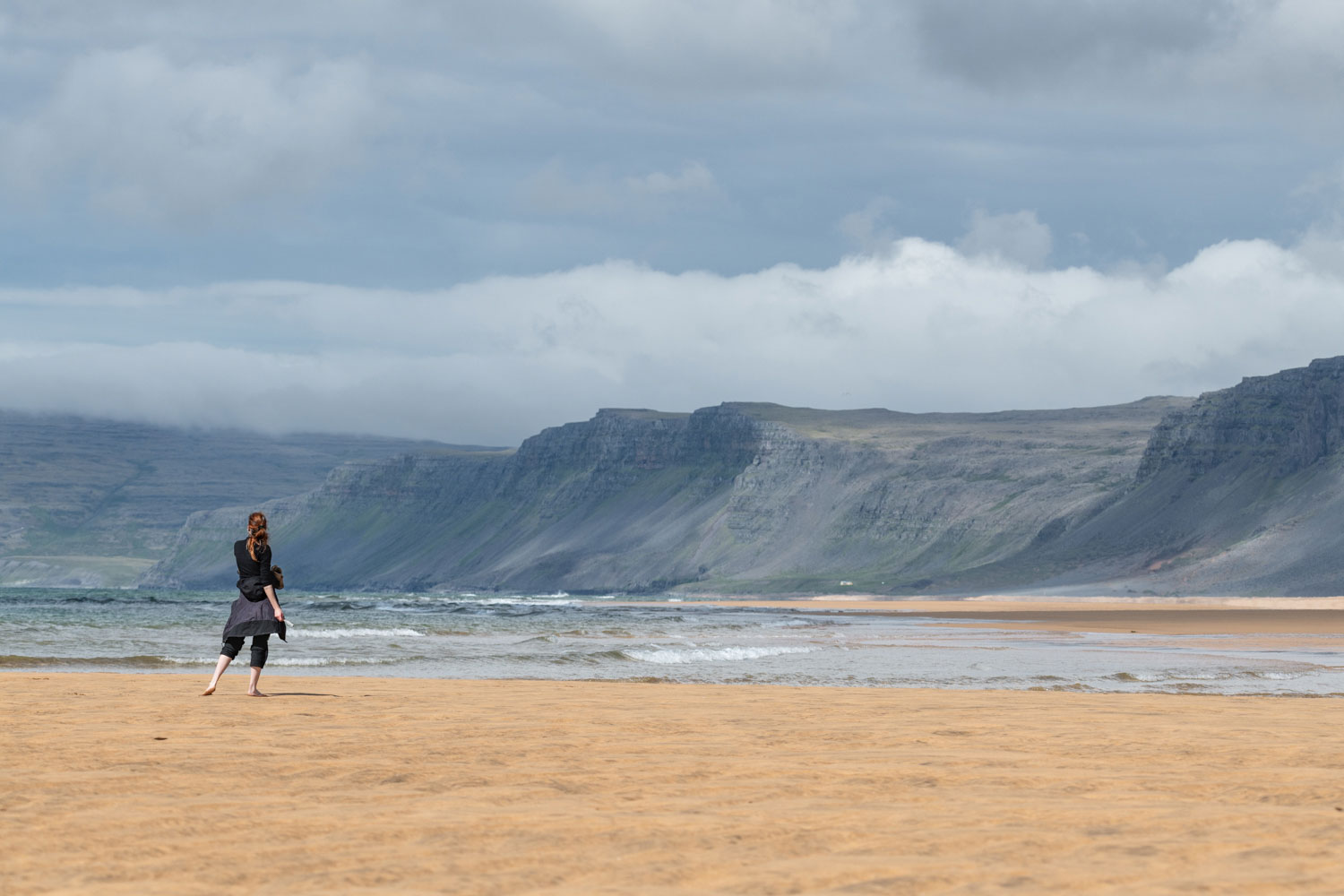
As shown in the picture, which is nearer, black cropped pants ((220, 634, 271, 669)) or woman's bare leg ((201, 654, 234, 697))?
woman's bare leg ((201, 654, 234, 697))

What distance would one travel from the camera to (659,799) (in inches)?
420

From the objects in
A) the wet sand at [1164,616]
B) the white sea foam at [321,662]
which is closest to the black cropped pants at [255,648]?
the white sea foam at [321,662]

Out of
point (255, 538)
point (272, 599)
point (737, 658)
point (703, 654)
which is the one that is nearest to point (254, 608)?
point (272, 599)

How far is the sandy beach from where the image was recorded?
316 inches

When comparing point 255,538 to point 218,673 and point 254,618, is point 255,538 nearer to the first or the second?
point 254,618

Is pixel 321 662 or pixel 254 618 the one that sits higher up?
pixel 254 618

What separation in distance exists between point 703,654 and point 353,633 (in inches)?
607

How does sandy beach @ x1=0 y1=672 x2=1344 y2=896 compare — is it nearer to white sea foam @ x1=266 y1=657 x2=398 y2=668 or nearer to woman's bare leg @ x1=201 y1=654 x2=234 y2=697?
woman's bare leg @ x1=201 y1=654 x2=234 y2=697

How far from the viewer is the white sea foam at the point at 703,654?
35.8 m

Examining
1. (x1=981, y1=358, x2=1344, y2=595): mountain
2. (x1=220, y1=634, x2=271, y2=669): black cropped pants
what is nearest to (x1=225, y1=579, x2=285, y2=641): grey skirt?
(x1=220, y1=634, x2=271, y2=669): black cropped pants

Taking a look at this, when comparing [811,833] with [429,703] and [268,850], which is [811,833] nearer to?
[268,850]

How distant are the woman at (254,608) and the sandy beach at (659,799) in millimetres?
1077

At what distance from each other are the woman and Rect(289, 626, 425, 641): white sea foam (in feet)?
78.5

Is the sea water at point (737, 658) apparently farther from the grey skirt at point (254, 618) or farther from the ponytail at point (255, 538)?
the ponytail at point (255, 538)
